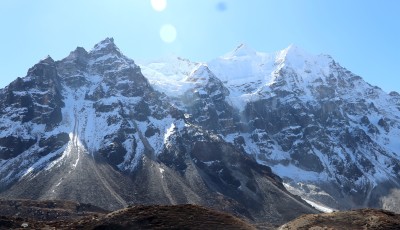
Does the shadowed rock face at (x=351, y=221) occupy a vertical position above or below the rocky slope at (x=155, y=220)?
above

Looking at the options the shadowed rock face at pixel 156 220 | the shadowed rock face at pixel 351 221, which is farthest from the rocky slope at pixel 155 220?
the shadowed rock face at pixel 351 221

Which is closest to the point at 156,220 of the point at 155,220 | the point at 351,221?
the point at 155,220

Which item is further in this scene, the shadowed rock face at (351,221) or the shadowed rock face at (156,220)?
the shadowed rock face at (351,221)

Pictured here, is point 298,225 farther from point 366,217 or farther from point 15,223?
point 15,223

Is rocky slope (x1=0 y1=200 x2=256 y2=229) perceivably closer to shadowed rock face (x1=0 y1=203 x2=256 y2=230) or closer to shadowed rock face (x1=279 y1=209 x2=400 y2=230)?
shadowed rock face (x1=0 y1=203 x2=256 y2=230)

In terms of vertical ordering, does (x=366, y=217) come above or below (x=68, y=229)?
above

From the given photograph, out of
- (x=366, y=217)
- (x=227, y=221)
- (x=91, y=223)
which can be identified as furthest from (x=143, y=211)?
(x=366, y=217)

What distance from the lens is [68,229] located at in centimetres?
4650

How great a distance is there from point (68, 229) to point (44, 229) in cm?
252

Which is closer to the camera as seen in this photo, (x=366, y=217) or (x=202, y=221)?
(x=202, y=221)

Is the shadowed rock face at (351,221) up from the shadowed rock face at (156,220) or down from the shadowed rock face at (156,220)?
up

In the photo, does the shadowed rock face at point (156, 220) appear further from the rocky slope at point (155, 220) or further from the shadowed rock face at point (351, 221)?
the shadowed rock face at point (351, 221)

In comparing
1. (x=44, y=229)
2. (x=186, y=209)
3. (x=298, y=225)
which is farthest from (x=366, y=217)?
(x=44, y=229)

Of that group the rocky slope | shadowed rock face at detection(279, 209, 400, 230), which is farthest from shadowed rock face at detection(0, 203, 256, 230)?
shadowed rock face at detection(279, 209, 400, 230)
